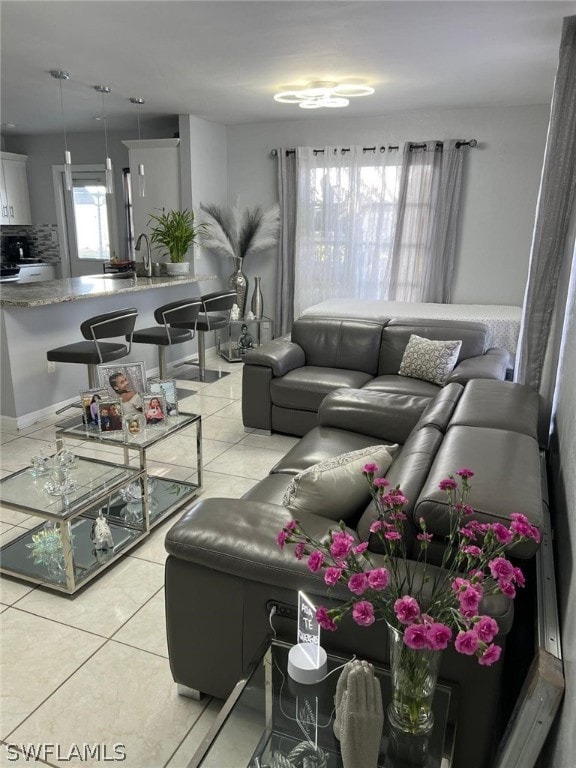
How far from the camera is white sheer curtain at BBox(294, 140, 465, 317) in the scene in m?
5.64

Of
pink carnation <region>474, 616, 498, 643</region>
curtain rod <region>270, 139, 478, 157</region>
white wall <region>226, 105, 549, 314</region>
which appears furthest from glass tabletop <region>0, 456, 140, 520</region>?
curtain rod <region>270, 139, 478, 157</region>

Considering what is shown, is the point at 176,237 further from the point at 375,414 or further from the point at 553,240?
the point at 553,240

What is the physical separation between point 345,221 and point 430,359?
8.88ft

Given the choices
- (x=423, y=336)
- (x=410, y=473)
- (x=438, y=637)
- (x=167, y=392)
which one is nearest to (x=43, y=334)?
(x=167, y=392)

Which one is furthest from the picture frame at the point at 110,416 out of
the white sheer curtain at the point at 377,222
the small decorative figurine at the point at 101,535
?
the white sheer curtain at the point at 377,222

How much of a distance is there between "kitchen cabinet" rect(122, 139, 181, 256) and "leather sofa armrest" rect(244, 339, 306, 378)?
2.77 m

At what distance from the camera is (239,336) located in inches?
258

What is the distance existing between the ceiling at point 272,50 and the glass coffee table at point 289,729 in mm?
2948

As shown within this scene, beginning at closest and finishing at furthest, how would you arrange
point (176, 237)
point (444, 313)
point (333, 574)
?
1. point (333, 574)
2. point (444, 313)
3. point (176, 237)

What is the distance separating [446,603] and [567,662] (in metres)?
0.27

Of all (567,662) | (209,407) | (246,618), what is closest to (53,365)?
(209,407)

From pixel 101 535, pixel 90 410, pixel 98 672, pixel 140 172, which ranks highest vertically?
pixel 140 172

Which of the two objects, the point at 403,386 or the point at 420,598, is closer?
the point at 420,598

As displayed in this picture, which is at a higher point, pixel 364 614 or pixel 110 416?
pixel 364 614
